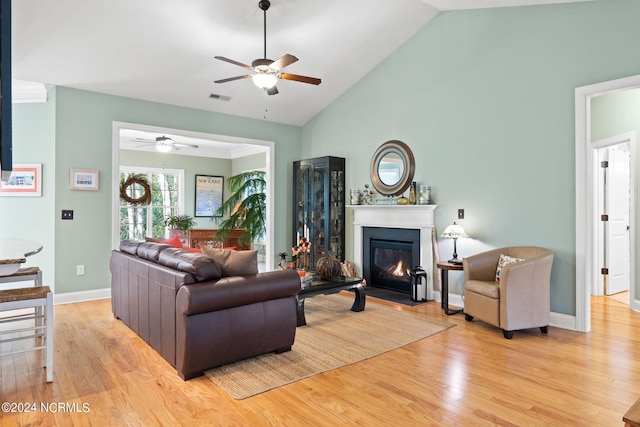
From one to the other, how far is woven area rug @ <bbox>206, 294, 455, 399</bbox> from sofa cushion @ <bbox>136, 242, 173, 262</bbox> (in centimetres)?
110

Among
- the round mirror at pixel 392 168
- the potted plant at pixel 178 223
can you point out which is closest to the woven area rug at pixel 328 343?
the round mirror at pixel 392 168

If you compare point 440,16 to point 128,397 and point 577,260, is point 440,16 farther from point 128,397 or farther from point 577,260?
point 128,397

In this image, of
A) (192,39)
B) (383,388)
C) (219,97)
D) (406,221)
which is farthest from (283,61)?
(383,388)

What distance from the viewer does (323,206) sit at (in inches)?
251

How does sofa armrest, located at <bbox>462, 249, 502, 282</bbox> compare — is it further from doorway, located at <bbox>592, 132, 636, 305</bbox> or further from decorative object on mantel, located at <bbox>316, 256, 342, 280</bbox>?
doorway, located at <bbox>592, 132, 636, 305</bbox>

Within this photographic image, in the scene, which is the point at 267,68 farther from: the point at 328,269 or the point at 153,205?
the point at 153,205

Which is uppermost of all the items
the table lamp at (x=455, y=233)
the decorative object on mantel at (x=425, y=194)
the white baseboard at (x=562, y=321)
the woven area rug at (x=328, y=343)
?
the decorative object on mantel at (x=425, y=194)

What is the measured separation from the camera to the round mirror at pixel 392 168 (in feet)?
17.7

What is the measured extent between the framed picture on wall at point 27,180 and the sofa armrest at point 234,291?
368 centimetres

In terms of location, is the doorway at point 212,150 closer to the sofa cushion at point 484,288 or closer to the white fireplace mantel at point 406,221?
the white fireplace mantel at point 406,221

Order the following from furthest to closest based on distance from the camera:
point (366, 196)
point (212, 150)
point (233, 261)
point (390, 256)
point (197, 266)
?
point (212, 150), point (366, 196), point (390, 256), point (233, 261), point (197, 266)

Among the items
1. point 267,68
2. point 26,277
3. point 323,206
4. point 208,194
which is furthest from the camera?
point 208,194

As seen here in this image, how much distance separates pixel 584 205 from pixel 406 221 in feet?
6.92

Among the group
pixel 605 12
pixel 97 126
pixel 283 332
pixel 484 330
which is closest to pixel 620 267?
pixel 484 330
